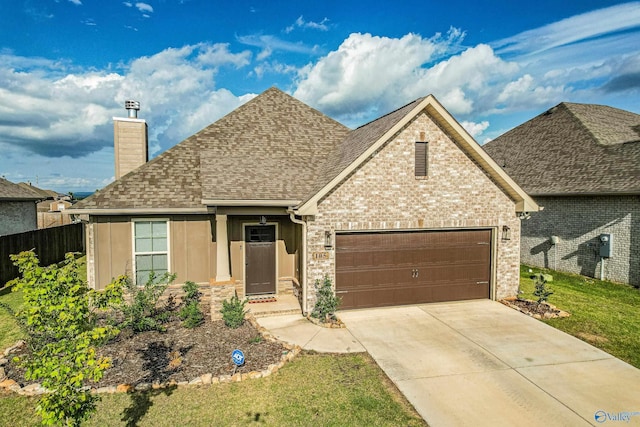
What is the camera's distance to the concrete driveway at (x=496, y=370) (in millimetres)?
5316

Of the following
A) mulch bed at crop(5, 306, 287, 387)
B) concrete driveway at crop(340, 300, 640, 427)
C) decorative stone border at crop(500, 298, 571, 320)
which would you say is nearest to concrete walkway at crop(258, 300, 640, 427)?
concrete driveway at crop(340, 300, 640, 427)

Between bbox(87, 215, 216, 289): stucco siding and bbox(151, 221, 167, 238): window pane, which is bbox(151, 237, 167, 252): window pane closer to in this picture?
bbox(151, 221, 167, 238): window pane

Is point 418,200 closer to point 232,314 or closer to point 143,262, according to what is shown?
point 232,314

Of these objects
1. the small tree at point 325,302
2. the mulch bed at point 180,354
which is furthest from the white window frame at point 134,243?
the small tree at point 325,302

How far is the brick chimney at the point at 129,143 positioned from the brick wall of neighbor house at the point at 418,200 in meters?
7.33

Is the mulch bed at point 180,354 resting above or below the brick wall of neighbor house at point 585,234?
below

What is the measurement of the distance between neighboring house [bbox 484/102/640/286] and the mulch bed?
41.6 feet

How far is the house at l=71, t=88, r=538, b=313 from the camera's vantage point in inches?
372

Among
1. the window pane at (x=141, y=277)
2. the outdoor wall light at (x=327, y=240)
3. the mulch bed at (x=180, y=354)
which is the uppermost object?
the outdoor wall light at (x=327, y=240)

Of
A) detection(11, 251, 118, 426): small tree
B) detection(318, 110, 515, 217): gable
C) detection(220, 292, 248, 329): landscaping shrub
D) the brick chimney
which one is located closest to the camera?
detection(11, 251, 118, 426): small tree

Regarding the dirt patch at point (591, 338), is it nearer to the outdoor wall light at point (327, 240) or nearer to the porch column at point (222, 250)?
the outdoor wall light at point (327, 240)

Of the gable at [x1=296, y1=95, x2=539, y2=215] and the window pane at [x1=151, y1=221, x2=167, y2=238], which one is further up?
the gable at [x1=296, y1=95, x2=539, y2=215]

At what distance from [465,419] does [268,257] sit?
7069 mm

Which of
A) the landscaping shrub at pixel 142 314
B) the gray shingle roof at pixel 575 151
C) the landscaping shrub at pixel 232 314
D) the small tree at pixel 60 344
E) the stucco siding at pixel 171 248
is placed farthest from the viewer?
the gray shingle roof at pixel 575 151
